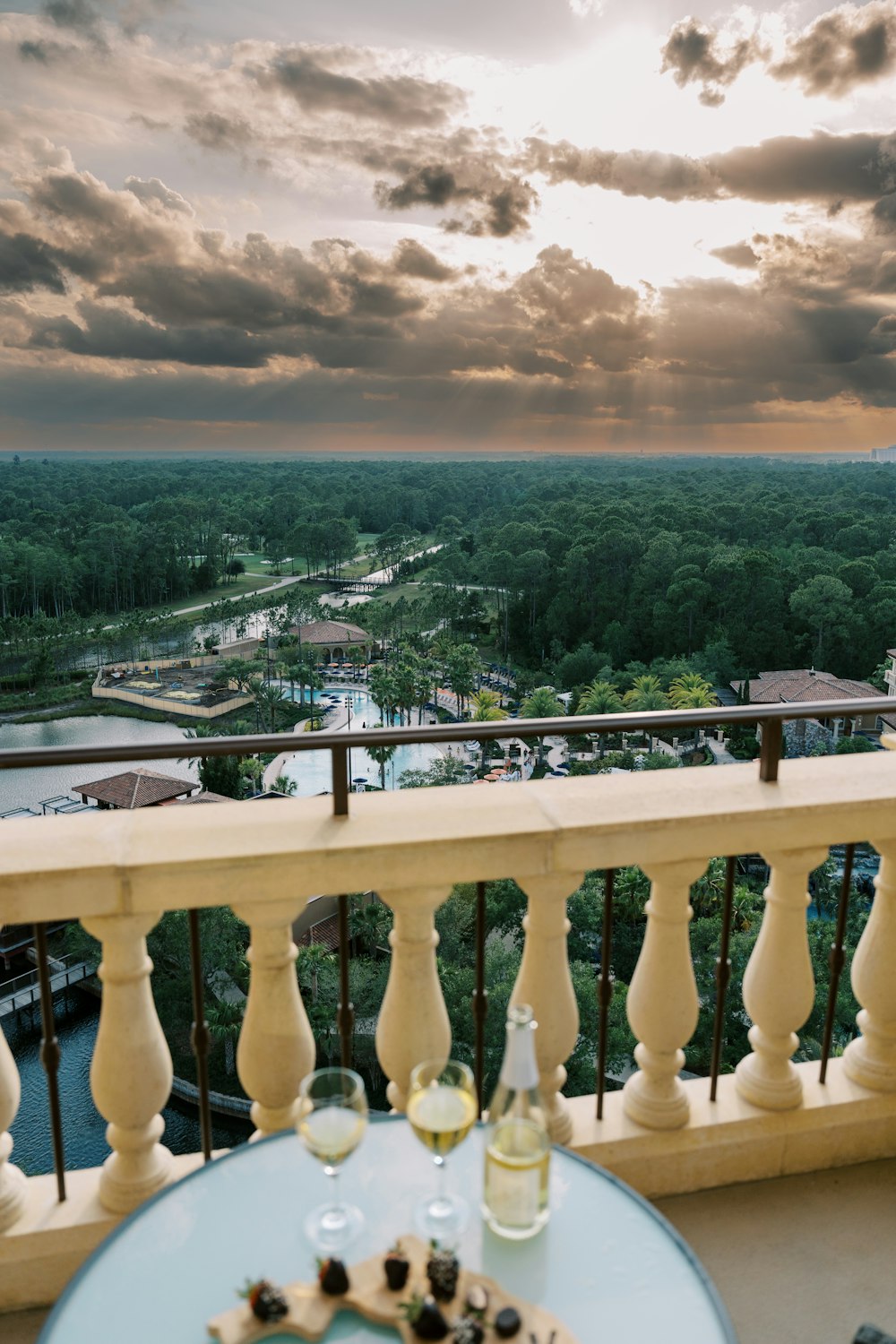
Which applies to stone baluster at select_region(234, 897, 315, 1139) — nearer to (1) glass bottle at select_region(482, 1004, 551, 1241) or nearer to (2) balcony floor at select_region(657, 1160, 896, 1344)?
(1) glass bottle at select_region(482, 1004, 551, 1241)

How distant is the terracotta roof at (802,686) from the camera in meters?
36.5

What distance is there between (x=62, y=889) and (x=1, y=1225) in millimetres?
692

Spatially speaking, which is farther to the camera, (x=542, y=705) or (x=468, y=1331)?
(x=542, y=705)

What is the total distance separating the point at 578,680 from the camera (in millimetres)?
43594

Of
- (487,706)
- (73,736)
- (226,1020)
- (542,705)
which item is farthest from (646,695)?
(73,736)

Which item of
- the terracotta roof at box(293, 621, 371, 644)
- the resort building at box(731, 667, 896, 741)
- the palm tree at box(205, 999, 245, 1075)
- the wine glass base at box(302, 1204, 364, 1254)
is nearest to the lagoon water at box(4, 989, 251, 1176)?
the palm tree at box(205, 999, 245, 1075)

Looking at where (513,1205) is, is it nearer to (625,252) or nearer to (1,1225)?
(1,1225)

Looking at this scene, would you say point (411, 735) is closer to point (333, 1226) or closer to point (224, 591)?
point (333, 1226)

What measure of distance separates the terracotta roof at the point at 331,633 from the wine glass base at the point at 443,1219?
51.1m

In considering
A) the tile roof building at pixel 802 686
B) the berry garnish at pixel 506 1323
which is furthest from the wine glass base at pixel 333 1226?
the tile roof building at pixel 802 686

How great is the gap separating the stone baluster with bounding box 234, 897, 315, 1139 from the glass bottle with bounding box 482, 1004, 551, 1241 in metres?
0.57

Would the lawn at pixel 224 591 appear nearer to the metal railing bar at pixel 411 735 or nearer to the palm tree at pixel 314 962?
the palm tree at pixel 314 962

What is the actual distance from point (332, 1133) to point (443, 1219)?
0.17 meters

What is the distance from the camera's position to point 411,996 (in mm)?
1644
